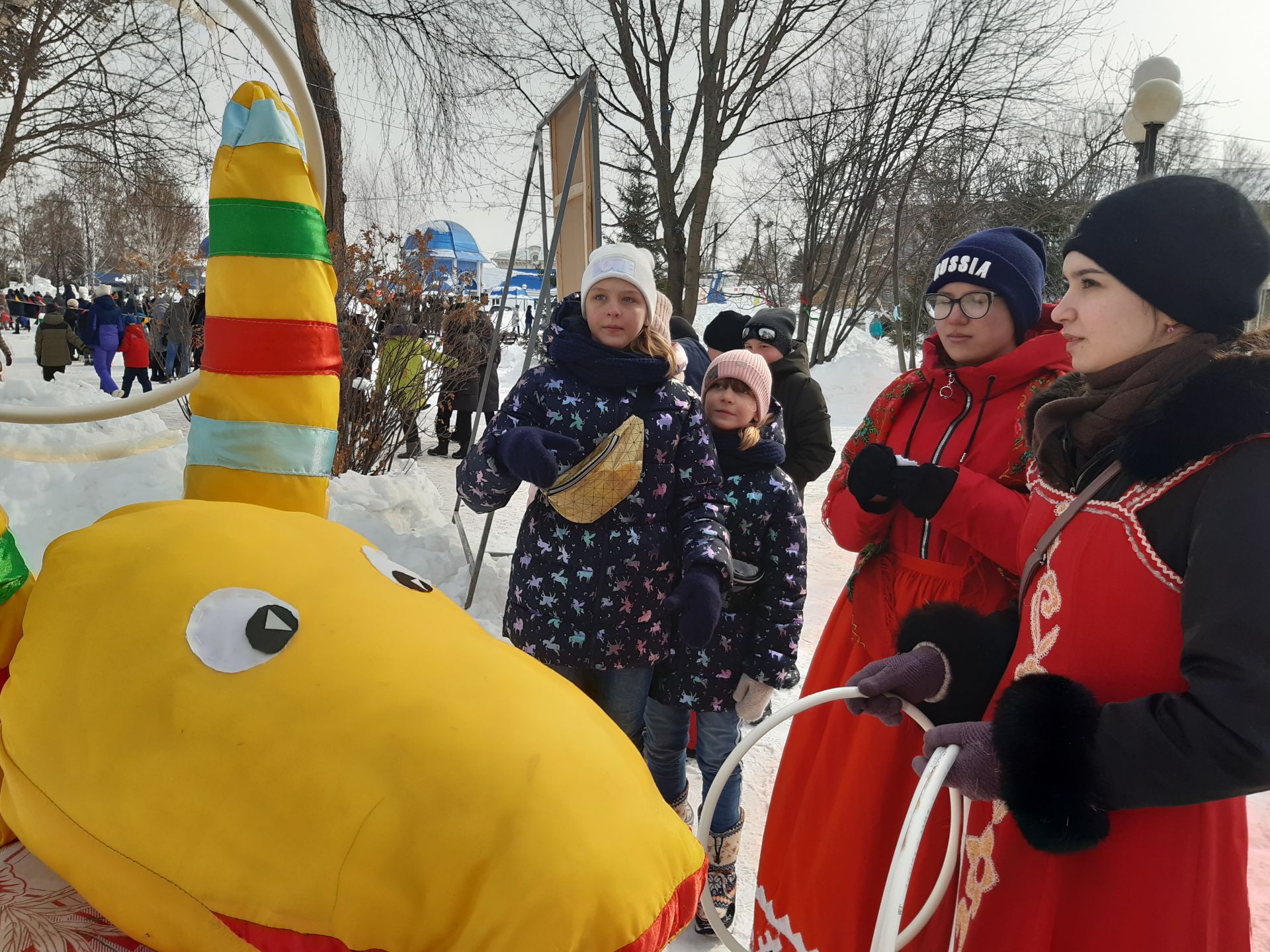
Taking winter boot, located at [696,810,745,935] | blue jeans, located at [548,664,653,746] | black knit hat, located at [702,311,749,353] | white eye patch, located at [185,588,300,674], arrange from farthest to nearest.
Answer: black knit hat, located at [702,311,749,353], winter boot, located at [696,810,745,935], blue jeans, located at [548,664,653,746], white eye patch, located at [185,588,300,674]

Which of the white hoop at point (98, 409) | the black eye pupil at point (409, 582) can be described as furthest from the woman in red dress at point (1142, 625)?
the white hoop at point (98, 409)

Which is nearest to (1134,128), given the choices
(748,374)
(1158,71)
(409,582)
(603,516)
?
(1158,71)

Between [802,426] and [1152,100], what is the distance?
3.66m

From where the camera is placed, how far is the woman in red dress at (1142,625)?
1.01m

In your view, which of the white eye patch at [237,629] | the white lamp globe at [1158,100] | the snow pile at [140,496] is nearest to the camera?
the white eye patch at [237,629]

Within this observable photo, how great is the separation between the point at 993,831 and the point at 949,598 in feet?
2.04

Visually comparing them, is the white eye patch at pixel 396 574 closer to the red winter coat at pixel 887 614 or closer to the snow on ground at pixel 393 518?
the red winter coat at pixel 887 614

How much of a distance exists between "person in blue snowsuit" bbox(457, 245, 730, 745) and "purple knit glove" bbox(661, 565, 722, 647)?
0.49 feet

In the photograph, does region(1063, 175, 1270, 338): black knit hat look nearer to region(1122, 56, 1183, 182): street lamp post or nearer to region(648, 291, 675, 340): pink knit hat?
region(648, 291, 675, 340): pink knit hat

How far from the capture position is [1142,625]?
1131 mm

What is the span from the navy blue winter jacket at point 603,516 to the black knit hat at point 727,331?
2375 millimetres

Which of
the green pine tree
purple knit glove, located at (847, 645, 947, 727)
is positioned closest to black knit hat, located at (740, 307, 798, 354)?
purple knit glove, located at (847, 645, 947, 727)

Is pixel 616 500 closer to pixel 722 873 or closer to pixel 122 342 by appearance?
pixel 722 873

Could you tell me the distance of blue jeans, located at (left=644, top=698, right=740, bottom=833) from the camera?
2.46 m
